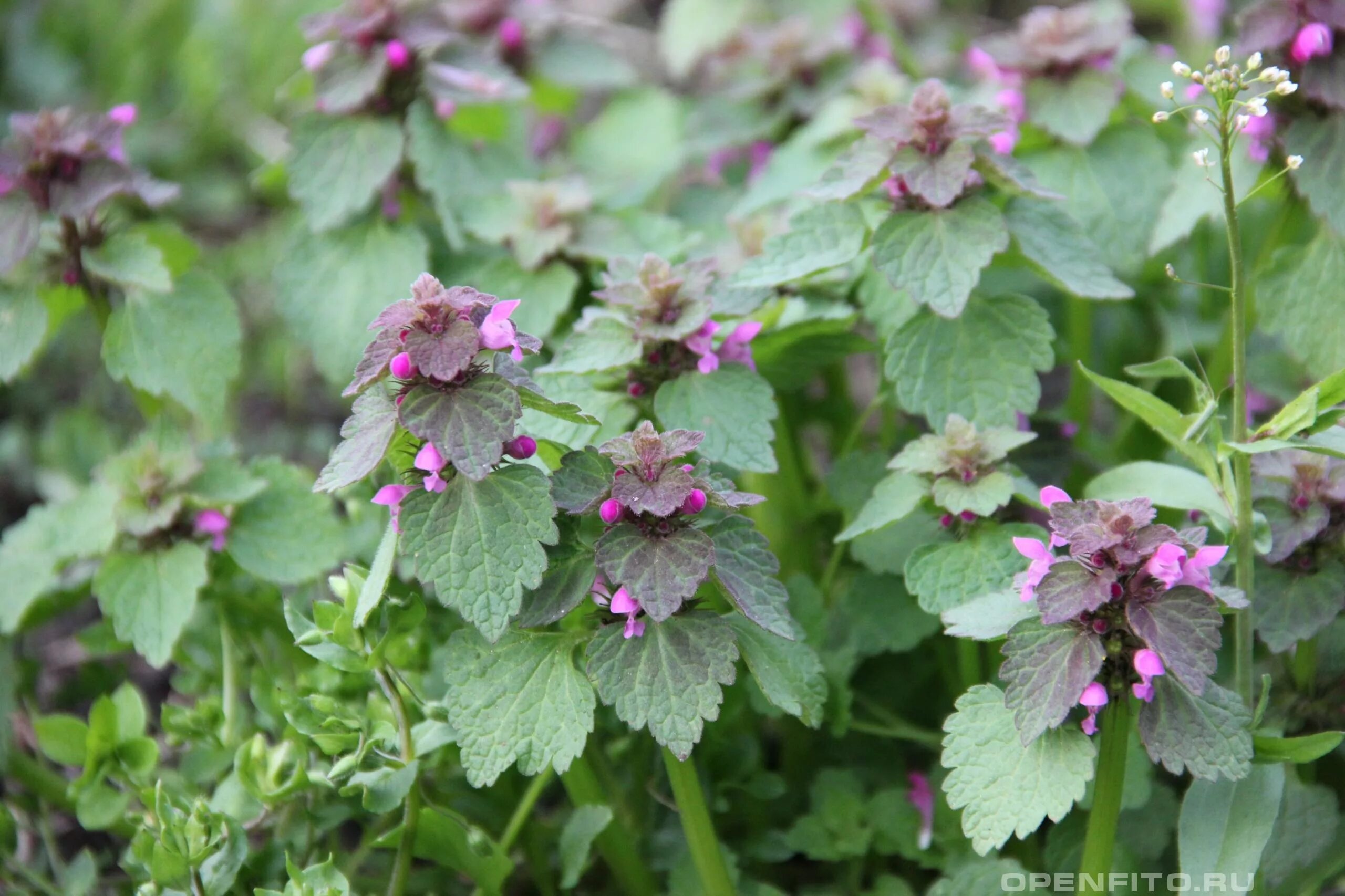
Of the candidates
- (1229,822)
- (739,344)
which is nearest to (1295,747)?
(1229,822)

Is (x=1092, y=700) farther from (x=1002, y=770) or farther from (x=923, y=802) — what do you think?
(x=923, y=802)

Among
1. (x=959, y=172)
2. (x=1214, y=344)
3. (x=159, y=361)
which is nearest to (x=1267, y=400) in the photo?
(x=1214, y=344)

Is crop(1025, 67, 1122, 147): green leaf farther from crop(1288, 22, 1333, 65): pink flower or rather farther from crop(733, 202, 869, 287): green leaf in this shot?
crop(733, 202, 869, 287): green leaf

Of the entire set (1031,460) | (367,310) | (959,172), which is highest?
(959,172)

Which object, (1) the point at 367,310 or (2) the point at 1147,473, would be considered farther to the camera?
(1) the point at 367,310

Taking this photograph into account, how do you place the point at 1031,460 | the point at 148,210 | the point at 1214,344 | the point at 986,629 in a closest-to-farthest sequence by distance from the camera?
the point at 986,629 < the point at 1031,460 < the point at 1214,344 < the point at 148,210

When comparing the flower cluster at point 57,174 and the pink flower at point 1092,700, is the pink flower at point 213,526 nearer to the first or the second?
the flower cluster at point 57,174

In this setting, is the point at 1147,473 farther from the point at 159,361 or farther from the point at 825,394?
the point at 159,361

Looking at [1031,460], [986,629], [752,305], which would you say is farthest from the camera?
[1031,460]
